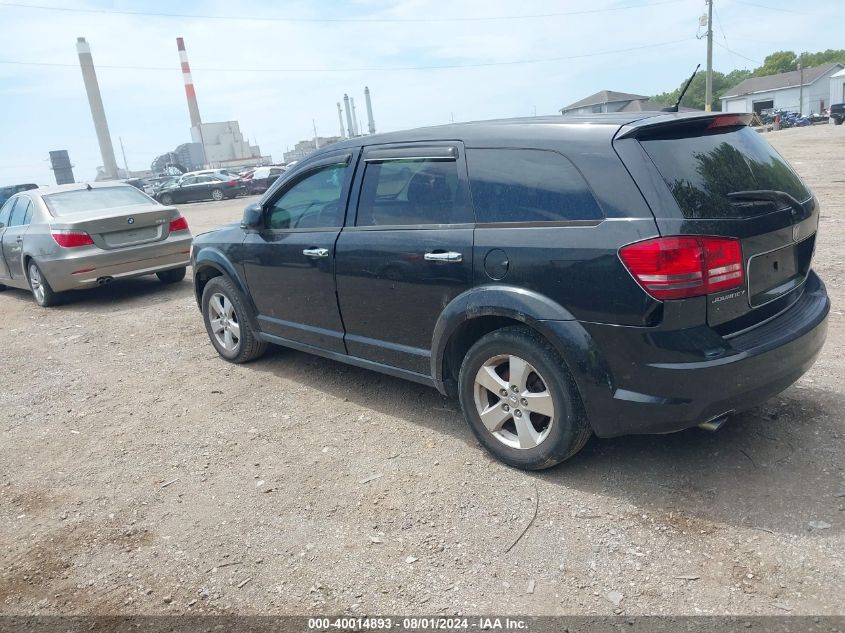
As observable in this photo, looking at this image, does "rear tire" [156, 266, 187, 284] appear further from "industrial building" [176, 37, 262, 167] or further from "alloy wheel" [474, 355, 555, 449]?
"industrial building" [176, 37, 262, 167]

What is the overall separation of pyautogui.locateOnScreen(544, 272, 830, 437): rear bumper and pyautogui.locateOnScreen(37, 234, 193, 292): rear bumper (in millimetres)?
6960

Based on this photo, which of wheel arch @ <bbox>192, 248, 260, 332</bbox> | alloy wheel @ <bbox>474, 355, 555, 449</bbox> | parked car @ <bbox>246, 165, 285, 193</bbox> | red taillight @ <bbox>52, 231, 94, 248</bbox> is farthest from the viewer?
parked car @ <bbox>246, 165, 285, 193</bbox>

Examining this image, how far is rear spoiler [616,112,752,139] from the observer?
3139 mm

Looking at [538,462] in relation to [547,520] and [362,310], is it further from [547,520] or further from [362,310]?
[362,310]

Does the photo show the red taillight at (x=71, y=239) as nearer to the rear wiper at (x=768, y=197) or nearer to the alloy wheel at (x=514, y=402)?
the alloy wheel at (x=514, y=402)

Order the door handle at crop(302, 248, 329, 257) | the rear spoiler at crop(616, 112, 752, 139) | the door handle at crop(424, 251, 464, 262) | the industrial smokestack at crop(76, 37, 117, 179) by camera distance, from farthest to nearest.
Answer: the industrial smokestack at crop(76, 37, 117, 179), the door handle at crop(302, 248, 329, 257), the door handle at crop(424, 251, 464, 262), the rear spoiler at crop(616, 112, 752, 139)

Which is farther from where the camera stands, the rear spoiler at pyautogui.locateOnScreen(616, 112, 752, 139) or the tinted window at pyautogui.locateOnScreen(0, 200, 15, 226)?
the tinted window at pyautogui.locateOnScreen(0, 200, 15, 226)

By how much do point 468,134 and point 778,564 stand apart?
254 cm

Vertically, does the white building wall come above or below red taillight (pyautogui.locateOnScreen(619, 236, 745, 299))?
above

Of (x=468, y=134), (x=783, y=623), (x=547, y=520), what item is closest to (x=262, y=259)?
(x=468, y=134)

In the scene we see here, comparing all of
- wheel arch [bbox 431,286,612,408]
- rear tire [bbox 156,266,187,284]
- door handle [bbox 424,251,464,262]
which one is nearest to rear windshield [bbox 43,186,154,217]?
rear tire [bbox 156,266,187,284]

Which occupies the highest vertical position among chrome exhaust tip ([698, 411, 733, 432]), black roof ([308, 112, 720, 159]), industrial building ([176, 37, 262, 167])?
→ industrial building ([176, 37, 262, 167])

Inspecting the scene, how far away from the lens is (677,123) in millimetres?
3232

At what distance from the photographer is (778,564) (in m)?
2.70
